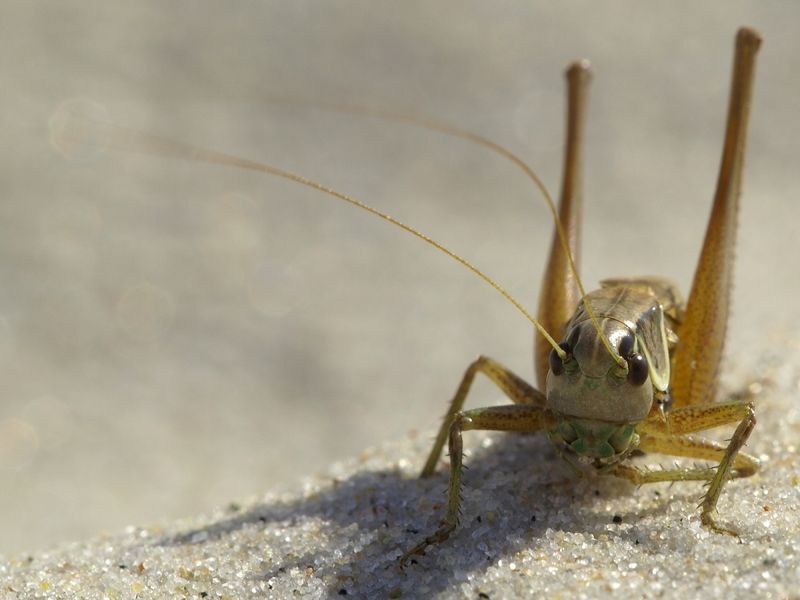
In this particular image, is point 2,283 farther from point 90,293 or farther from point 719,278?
point 719,278

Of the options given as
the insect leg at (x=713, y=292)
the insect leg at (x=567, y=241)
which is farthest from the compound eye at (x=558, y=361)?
the insect leg at (x=713, y=292)

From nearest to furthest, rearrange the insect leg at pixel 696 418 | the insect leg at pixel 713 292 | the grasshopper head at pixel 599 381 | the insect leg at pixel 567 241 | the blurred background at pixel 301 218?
the grasshopper head at pixel 599 381 < the insect leg at pixel 696 418 < the insect leg at pixel 713 292 < the insect leg at pixel 567 241 < the blurred background at pixel 301 218

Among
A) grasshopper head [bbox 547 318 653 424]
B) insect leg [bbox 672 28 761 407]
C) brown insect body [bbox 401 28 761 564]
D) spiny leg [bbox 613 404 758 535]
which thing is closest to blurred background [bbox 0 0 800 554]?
brown insect body [bbox 401 28 761 564]

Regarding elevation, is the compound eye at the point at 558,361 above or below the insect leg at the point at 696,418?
above

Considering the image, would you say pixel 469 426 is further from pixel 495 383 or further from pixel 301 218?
pixel 301 218

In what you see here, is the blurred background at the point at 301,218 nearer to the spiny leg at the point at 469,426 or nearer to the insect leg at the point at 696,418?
the spiny leg at the point at 469,426

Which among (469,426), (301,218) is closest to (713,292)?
(469,426)
